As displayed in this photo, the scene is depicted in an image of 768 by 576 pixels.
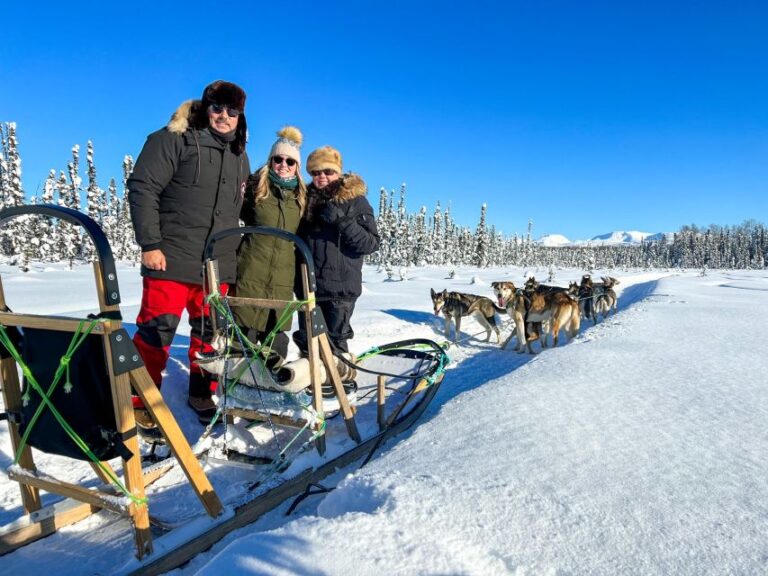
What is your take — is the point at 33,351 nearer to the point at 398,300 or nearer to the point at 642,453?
the point at 642,453

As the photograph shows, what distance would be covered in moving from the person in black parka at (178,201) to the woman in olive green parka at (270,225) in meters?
0.30

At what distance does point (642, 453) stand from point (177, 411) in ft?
10.7

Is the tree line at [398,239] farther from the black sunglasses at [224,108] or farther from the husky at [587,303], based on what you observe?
the husky at [587,303]

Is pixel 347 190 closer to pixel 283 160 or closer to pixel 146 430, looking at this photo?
pixel 283 160

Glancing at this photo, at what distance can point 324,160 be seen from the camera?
3.88 m

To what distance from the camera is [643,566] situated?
4.70 feet

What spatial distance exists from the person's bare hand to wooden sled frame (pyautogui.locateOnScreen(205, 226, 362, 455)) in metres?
0.28

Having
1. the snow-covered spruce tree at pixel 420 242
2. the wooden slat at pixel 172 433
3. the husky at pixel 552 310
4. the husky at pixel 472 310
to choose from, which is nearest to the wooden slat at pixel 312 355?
the wooden slat at pixel 172 433

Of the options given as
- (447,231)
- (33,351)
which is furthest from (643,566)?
(447,231)

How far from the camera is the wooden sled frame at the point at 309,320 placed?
108 inches

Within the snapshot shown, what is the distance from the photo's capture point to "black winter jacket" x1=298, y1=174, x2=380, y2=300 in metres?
3.74

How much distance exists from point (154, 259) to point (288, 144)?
53.0 inches

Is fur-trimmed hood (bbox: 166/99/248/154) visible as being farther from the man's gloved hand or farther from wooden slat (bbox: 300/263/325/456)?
wooden slat (bbox: 300/263/325/456)

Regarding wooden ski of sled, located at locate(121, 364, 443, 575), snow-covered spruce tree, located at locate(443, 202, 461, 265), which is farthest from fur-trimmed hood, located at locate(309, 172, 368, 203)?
snow-covered spruce tree, located at locate(443, 202, 461, 265)
